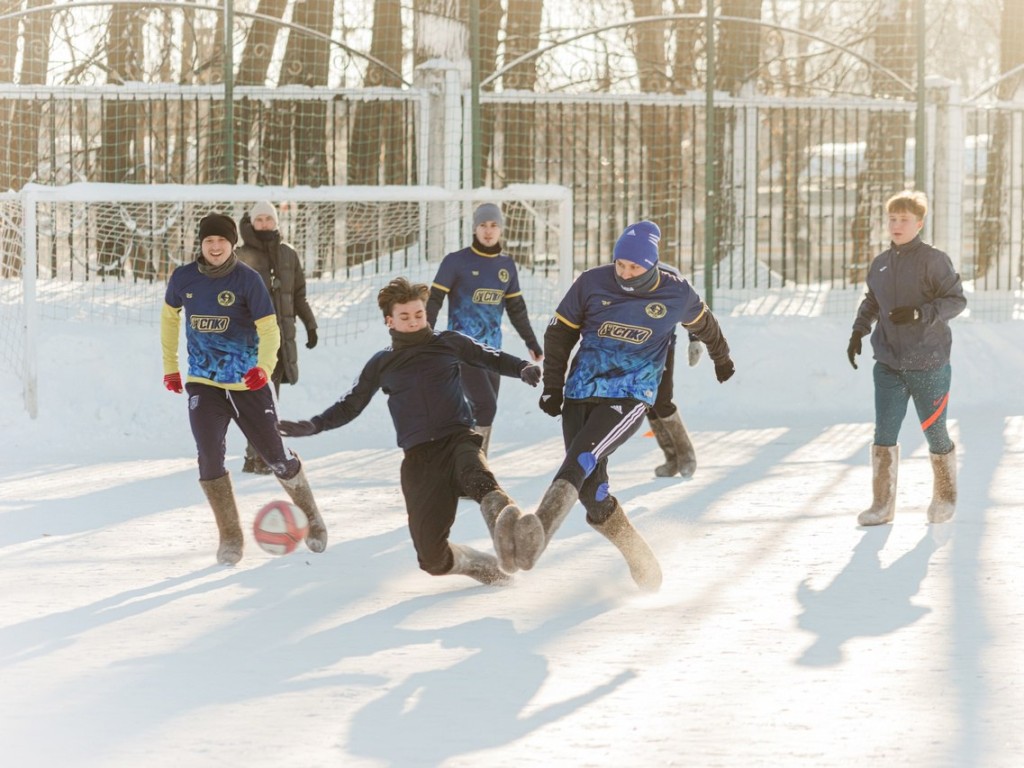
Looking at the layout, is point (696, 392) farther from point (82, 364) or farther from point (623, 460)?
point (82, 364)

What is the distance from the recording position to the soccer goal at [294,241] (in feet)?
44.5

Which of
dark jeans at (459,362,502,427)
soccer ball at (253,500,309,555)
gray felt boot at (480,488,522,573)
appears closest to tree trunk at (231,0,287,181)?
dark jeans at (459,362,502,427)

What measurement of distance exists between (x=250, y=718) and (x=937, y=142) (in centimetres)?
1363

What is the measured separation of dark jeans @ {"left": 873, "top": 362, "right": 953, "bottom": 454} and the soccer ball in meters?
2.98

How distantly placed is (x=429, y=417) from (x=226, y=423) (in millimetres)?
1262

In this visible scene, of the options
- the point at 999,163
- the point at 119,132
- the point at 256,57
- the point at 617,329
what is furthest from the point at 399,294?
the point at 999,163

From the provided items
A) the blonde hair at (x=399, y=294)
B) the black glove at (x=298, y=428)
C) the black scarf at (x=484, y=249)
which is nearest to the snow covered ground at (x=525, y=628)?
the black glove at (x=298, y=428)

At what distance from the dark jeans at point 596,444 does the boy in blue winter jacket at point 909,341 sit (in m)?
2.02

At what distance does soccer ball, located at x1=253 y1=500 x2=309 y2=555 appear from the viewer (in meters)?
7.19

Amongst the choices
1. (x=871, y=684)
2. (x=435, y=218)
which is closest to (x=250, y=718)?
(x=871, y=684)

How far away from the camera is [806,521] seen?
8.53 m

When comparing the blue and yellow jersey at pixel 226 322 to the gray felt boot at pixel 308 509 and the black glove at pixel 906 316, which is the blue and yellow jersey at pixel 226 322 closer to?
the gray felt boot at pixel 308 509

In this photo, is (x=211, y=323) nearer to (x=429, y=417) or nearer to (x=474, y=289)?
(x=429, y=417)

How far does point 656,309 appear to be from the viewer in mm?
6785
